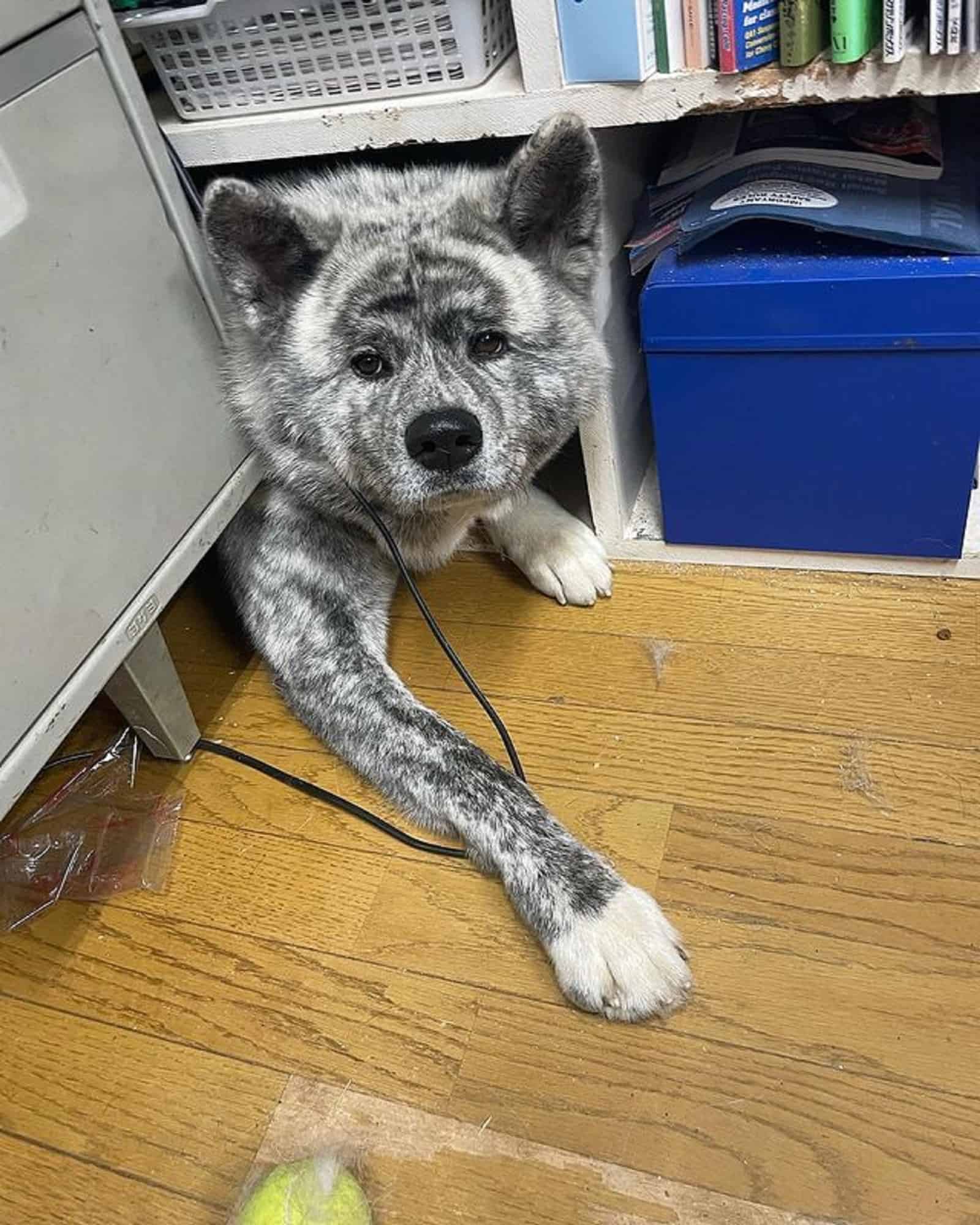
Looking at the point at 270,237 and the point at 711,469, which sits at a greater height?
the point at 270,237

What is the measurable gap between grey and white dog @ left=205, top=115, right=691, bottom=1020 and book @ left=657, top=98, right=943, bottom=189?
237mm

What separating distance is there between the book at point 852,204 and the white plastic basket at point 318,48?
1.00 ft

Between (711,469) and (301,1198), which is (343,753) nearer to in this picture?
(301,1198)

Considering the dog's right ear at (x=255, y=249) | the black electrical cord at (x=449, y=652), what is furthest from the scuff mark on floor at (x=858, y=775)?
the dog's right ear at (x=255, y=249)

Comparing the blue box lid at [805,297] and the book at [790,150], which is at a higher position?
the book at [790,150]

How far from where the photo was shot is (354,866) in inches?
45.3

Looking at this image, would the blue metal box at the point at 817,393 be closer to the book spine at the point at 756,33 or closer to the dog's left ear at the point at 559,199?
the dog's left ear at the point at 559,199


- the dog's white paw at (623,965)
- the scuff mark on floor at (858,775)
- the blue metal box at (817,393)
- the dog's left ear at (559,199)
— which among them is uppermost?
the dog's left ear at (559,199)

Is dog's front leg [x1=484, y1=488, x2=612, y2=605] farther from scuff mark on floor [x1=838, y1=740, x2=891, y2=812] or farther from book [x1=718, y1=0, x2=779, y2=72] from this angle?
book [x1=718, y1=0, x2=779, y2=72]

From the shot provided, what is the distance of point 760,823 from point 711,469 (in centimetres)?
49

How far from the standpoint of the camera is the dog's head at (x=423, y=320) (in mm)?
1093

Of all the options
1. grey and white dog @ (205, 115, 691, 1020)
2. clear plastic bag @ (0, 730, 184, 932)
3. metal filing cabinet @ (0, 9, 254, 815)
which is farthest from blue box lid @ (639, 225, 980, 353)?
clear plastic bag @ (0, 730, 184, 932)

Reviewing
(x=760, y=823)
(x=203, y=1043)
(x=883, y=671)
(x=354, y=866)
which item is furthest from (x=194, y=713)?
(x=883, y=671)

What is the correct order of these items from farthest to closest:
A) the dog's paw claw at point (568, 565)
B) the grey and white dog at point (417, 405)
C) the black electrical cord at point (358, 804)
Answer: the dog's paw claw at point (568, 565) < the black electrical cord at point (358, 804) < the grey and white dog at point (417, 405)
